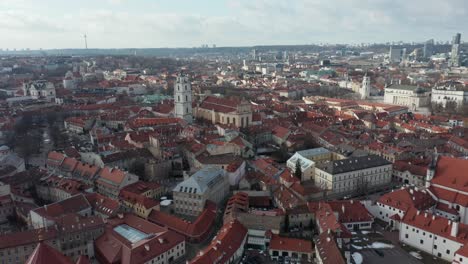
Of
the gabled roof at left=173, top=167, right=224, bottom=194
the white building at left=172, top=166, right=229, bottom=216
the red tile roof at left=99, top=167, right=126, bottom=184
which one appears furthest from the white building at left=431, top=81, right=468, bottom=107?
the red tile roof at left=99, top=167, right=126, bottom=184

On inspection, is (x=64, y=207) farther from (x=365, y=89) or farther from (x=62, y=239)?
(x=365, y=89)

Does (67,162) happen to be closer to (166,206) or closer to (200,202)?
(166,206)

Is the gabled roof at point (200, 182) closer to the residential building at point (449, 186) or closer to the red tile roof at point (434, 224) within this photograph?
the red tile roof at point (434, 224)

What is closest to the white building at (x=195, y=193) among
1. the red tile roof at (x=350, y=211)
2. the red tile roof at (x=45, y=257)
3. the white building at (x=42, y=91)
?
the red tile roof at (x=350, y=211)

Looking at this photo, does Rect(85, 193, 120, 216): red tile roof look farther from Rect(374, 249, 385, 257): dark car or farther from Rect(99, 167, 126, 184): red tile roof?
Rect(374, 249, 385, 257): dark car

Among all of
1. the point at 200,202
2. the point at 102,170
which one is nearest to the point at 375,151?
the point at 200,202

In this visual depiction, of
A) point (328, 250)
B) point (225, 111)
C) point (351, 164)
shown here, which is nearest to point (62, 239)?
point (328, 250)

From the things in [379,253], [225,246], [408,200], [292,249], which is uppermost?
[408,200]
